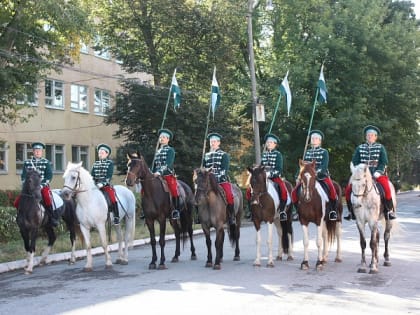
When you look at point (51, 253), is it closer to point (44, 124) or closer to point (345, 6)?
point (44, 124)

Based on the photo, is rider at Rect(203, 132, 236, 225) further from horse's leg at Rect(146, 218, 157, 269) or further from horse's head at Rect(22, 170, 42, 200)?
horse's head at Rect(22, 170, 42, 200)

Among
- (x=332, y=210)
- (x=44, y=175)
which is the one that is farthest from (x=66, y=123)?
(x=332, y=210)

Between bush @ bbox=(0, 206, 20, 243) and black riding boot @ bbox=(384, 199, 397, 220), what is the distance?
10.2m

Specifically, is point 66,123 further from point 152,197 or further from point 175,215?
point 152,197

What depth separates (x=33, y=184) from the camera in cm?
1345

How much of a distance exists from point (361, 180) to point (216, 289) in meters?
3.88

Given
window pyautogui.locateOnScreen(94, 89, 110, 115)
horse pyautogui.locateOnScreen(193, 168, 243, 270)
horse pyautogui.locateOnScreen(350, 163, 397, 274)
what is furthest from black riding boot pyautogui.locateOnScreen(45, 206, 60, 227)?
window pyautogui.locateOnScreen(94, 89, 110, 115)

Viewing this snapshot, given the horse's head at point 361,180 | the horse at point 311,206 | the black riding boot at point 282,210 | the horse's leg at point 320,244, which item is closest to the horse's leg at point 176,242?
the black riding boot at point 282,210

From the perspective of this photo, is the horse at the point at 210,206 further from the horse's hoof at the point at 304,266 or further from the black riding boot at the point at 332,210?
the black riding boot at the point at 332,210

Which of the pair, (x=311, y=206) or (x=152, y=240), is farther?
(x=152, y=240)

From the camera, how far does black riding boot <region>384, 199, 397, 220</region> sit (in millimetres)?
13548

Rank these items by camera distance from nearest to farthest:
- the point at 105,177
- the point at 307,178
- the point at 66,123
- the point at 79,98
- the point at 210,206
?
the point at 307,178 → the point at 210,206 → the point at 105,177 → the point at 66,123 → the point at 79,98

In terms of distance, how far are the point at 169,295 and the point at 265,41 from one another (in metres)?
39.6

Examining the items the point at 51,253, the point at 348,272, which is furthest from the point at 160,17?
the point at 348,272
